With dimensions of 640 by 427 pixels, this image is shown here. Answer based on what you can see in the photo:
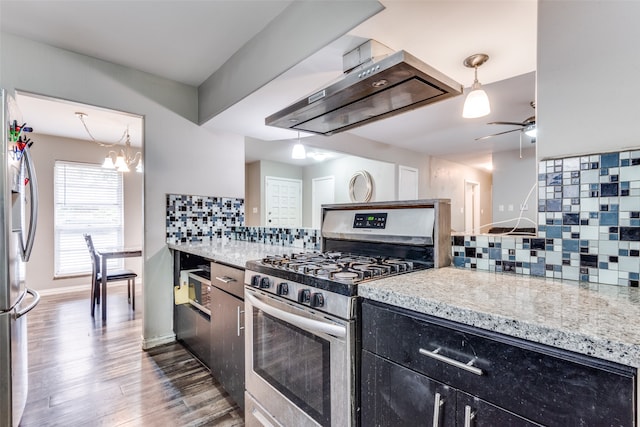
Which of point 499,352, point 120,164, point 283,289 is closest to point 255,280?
point 283,289

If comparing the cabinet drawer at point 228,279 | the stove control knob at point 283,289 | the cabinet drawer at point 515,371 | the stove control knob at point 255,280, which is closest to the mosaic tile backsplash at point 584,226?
the cabinet drawer at point 515,371

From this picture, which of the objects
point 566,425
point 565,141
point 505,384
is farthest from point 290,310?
point 565,141

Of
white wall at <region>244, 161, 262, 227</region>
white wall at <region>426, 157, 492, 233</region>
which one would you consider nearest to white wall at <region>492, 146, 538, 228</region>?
white wall at <region>426, 157, 492, 233</region>

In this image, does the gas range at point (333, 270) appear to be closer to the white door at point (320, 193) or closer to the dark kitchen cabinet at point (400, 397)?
the dark kitchen cabinet at point (400, 397)

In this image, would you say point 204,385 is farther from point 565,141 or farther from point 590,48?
point 590,48

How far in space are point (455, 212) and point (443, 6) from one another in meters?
5.09

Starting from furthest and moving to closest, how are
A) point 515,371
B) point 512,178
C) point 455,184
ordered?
point 455,184 → point 512,178 → point 515,371

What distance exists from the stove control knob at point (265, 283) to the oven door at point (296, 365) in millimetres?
39

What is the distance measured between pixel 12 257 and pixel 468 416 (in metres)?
2.10

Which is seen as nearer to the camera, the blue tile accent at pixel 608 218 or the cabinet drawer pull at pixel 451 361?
the cabinet drawer pull at pixel 451 361

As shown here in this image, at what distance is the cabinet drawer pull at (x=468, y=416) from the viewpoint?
0.72 metres

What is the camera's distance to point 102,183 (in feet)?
15.6

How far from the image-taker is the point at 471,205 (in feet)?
22.0

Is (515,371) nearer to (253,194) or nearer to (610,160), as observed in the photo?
(610,160)
